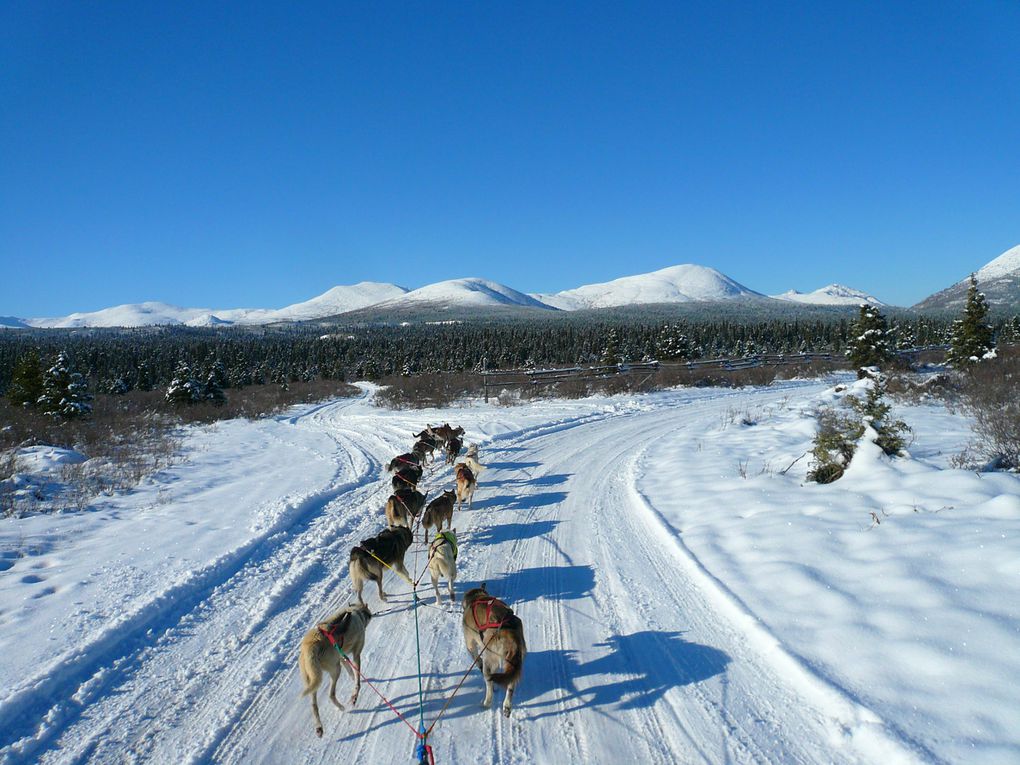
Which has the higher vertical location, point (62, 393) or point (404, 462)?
point (62, 393)

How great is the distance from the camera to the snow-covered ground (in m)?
3.73

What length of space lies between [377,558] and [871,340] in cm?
3501

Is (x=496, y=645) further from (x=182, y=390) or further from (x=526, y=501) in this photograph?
(x=182, y=390)

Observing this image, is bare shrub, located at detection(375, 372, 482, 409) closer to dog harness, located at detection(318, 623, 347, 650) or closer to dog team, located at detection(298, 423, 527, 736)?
dog team, located at detection(298, 423, 527, 736)

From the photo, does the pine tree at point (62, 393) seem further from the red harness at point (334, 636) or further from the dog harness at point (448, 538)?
the red harness at point (334, 636)

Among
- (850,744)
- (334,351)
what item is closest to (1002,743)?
(850,744)

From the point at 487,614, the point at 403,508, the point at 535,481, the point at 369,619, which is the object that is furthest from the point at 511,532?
the point at 487,614

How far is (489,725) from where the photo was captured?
155 inches

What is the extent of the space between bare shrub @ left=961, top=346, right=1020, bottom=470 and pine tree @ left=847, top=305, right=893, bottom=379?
20.3 ft

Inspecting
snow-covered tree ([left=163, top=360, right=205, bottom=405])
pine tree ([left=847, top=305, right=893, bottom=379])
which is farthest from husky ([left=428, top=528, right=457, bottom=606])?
snow-covered tree ([left=163, top=360, right=205, bottom=405])

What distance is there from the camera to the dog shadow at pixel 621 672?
13.7 ft

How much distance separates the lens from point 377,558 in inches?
231

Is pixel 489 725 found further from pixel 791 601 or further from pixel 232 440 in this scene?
pixel 232 440

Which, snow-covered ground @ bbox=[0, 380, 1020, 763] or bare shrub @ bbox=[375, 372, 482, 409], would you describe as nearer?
snow-covered ground @ bbox=[0, 380, 1020, 763]
